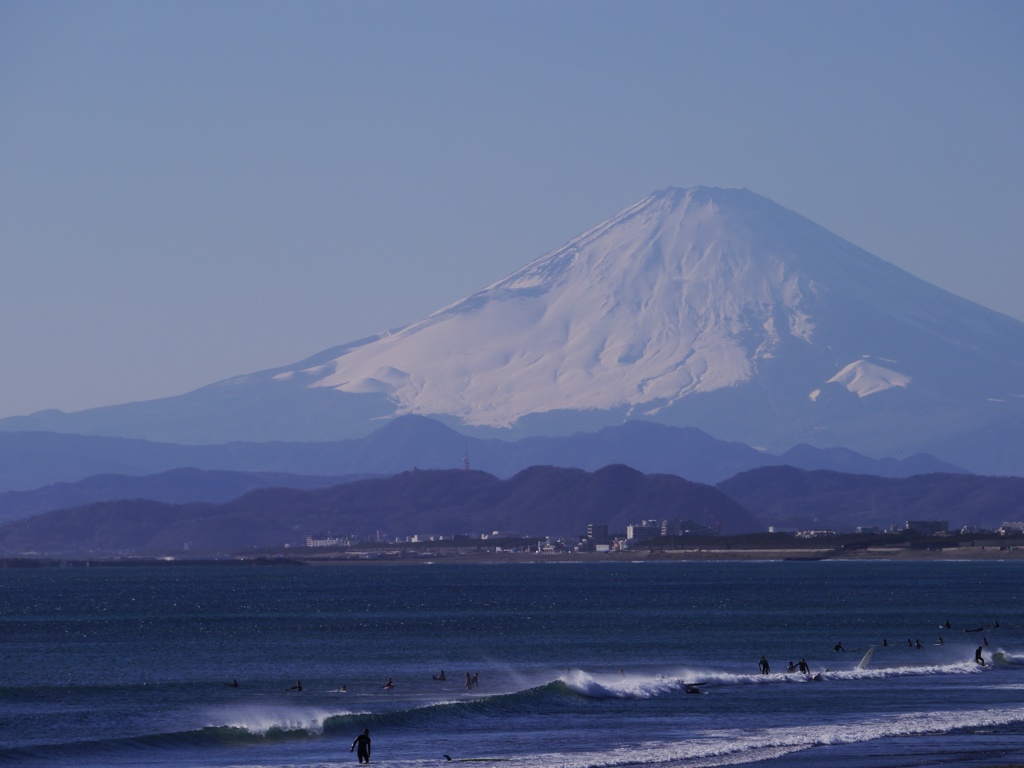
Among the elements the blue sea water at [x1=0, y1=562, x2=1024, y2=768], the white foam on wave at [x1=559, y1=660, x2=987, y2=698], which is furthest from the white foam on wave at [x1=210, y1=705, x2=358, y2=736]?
the white foam on wave at [x1=559, y1=660, x2=987, y2=698]

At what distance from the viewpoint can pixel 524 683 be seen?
56625mm

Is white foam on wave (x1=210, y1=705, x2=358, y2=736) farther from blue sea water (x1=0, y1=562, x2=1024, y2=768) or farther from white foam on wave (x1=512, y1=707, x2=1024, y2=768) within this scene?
white foam on wave (x1=512, y1=707, x2=1024, y2=768)

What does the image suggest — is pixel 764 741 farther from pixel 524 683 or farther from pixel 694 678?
pixel 524 683

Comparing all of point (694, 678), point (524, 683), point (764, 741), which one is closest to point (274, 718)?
point (524, 683)

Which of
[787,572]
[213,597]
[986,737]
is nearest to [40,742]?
[986,737]

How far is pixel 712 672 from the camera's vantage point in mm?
59125

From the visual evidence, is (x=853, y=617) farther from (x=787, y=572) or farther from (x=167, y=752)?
(x=787, y=572)

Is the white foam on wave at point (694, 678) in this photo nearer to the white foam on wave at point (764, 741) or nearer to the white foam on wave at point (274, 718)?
the white foam on wave at point (274, 718)

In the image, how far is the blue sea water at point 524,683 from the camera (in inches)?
1660

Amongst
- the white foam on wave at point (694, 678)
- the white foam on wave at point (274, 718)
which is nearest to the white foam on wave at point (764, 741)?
the white foam on wave at point (274, 718)

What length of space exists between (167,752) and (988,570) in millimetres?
135323

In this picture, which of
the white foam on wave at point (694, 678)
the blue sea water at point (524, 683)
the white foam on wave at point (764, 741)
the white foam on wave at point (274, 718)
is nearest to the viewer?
the white foam on wave at point (764, 741)

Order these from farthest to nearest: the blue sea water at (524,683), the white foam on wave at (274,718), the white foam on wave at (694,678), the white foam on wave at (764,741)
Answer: the white foam on wave at (694,678) < the white foam on wave at (274,718) < the blue sea water at (524,683) < the white foam on wave at (764,741)

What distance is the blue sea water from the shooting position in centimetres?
4216
